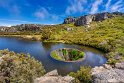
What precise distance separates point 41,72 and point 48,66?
52.4 feet

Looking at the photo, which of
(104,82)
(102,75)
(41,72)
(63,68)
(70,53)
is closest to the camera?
(104,82)

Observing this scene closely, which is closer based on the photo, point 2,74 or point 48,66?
point 2,74

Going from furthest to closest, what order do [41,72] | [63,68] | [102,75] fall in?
[63,68], [41,72], [102,75]

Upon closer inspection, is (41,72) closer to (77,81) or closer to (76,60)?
(77,81)

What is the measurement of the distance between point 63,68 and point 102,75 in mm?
23217

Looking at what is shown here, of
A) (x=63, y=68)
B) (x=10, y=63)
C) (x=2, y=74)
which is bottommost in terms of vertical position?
(x=63, y=68)

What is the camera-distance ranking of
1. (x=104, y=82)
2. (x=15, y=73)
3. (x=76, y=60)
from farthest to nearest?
(x=76, y=60), (x=104, y=82), (x=15, y=73)

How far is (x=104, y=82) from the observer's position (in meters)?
35.4

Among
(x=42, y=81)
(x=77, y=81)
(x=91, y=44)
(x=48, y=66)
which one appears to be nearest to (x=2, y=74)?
(x=42, y=81)

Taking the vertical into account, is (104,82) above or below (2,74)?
below

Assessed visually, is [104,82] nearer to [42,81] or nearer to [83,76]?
[83,76]

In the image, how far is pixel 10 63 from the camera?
32.2 m

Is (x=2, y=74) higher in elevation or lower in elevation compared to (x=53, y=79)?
higher

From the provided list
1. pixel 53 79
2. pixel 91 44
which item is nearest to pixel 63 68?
pixel 53 79
